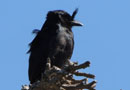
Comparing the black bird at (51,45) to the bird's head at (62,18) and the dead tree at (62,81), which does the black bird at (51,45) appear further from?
the dead tree at (62,81)

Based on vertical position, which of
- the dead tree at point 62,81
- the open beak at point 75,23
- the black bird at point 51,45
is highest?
the open beak at point 75,23

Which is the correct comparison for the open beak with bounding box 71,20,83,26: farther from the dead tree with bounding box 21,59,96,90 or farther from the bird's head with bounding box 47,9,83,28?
the dead tree with bounding box 21,59,96,90

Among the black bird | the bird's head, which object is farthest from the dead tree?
the bird's head

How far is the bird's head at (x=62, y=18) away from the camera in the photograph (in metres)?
9.04

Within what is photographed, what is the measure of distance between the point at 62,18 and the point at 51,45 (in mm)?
1101

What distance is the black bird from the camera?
822 centimetres

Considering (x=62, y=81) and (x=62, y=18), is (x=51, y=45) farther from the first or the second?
(x=62, y=81)

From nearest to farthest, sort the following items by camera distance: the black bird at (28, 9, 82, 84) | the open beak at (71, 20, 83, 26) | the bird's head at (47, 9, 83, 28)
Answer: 1. the black bird at (28, 9, 82, 84)
2. the bird's head at (47, 9, 83, 28)
3. the open beak at (71, 20, 83, 26)

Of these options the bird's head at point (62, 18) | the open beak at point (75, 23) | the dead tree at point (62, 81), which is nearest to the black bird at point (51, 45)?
the bird's head at point (62, 18)

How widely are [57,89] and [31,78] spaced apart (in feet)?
7.90

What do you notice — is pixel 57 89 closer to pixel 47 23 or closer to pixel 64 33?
pixel 64 33

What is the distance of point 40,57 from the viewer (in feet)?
27.6

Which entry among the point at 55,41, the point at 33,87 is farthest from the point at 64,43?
the point at 33,87

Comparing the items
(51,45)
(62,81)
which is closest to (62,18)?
(51,45)
